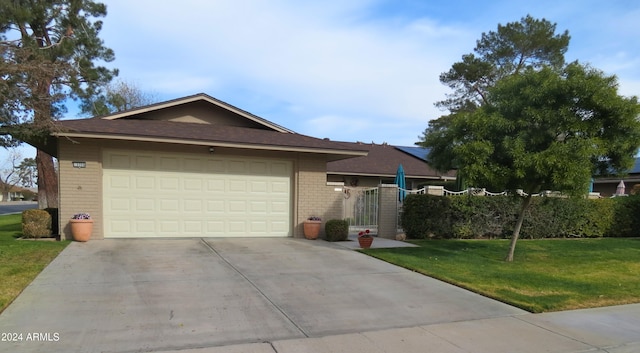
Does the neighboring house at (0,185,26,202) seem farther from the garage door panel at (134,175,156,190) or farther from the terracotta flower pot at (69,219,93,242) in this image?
the terracotta flower pot at (69,219,93,242)

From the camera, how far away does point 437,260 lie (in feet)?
34.5

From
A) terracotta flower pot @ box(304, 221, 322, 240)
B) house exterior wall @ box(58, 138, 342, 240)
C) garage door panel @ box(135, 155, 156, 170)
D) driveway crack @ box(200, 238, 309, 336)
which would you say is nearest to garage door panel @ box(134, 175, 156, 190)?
garage door panel @ box(135, 155, 156, 170)

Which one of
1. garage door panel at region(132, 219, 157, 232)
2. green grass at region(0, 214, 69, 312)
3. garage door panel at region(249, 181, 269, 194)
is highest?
garage door panel at region(249, 181, 269, 194)

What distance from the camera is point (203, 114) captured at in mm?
14953

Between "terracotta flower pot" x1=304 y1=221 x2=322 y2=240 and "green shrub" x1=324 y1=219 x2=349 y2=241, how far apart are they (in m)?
0.33

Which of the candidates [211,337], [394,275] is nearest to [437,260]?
[394,275]

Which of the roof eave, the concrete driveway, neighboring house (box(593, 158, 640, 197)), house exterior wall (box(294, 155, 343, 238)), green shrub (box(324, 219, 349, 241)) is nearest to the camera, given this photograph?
the concrete driveway

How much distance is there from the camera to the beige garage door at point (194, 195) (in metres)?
12.2

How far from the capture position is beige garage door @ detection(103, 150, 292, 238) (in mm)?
12164

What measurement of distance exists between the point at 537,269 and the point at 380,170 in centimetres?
1473

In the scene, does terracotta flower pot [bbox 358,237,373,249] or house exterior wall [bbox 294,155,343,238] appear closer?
terracotta flower pot [bbox 358,237,373,249]

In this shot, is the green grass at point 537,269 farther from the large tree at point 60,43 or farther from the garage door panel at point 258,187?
the large tree at point 60,43

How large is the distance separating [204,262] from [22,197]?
11548 centimetres

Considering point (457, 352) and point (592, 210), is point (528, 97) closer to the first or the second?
point (457, 352)
